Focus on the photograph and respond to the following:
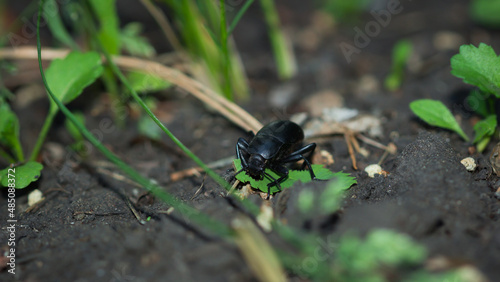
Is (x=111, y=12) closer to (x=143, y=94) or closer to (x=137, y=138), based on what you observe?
(x=143, y=94)

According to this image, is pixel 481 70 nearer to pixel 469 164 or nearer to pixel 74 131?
pixel 469 164

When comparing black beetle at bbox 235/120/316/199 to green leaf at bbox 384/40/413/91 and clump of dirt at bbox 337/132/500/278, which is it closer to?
clump of dirt at bbox 337/132/500/278

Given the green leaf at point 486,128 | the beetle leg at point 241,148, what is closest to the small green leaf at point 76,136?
the beetle leg at point 241,148

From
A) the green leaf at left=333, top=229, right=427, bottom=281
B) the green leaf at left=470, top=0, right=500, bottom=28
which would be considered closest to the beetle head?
the green leaf at left=333, top=229, right=427, bottom=281

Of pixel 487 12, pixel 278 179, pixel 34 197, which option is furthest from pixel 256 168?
pixel 487 12

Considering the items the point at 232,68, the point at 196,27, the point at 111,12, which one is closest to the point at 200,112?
the point at 232,68

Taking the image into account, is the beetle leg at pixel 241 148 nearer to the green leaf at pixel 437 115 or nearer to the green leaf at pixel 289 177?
the green leaf at pixel 289 177
